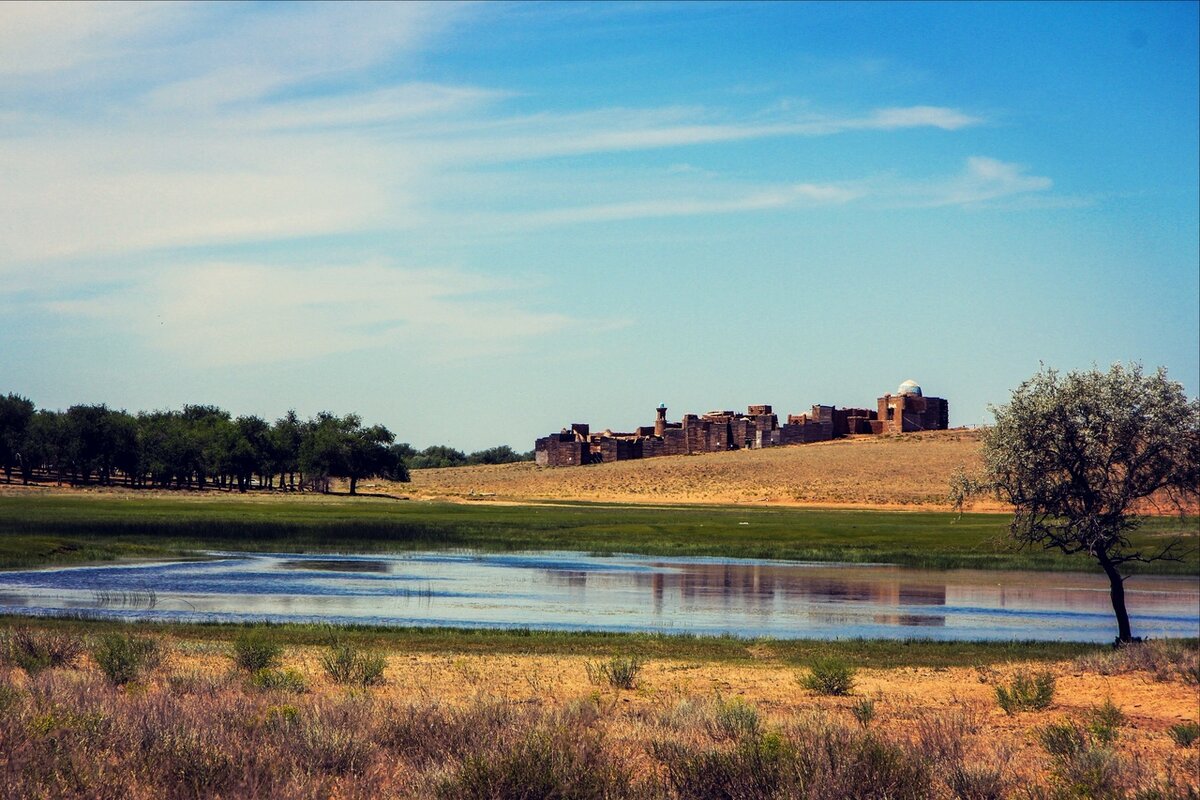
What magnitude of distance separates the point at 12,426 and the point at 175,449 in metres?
17.9

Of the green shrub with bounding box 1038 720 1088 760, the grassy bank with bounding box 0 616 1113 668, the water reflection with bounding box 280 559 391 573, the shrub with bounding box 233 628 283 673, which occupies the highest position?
the shrub with bounding box 233 628 283 673

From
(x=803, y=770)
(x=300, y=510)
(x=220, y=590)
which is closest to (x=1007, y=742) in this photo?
(x=803, y=770)

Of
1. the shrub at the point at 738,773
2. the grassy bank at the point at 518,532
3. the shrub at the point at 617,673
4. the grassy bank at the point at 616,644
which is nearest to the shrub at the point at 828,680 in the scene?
the shrub at the point at 617,673

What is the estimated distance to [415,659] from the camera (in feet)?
73.8

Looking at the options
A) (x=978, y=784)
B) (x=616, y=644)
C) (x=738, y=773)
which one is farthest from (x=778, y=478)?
(x=738, y=773)

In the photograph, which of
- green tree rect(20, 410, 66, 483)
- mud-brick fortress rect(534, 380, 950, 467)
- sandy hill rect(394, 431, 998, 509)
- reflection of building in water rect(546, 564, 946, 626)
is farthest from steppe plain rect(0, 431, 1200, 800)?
A: mud-brick fortress rect(534, 380, 950, 467)

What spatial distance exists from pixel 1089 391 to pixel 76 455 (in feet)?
375

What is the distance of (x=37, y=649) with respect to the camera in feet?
63.7

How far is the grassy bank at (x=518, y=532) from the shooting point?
2160 inches

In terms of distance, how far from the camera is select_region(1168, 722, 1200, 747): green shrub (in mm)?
16906

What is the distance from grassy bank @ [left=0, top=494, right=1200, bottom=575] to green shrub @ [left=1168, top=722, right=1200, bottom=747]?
24.3 m

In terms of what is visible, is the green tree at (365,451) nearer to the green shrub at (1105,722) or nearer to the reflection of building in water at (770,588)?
the reflection of building in water at (770,588)

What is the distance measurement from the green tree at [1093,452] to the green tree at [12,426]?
116 m

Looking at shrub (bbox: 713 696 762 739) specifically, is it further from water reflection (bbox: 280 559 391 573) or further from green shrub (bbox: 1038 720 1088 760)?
water reflection (bbox: 280 559 391 573)
